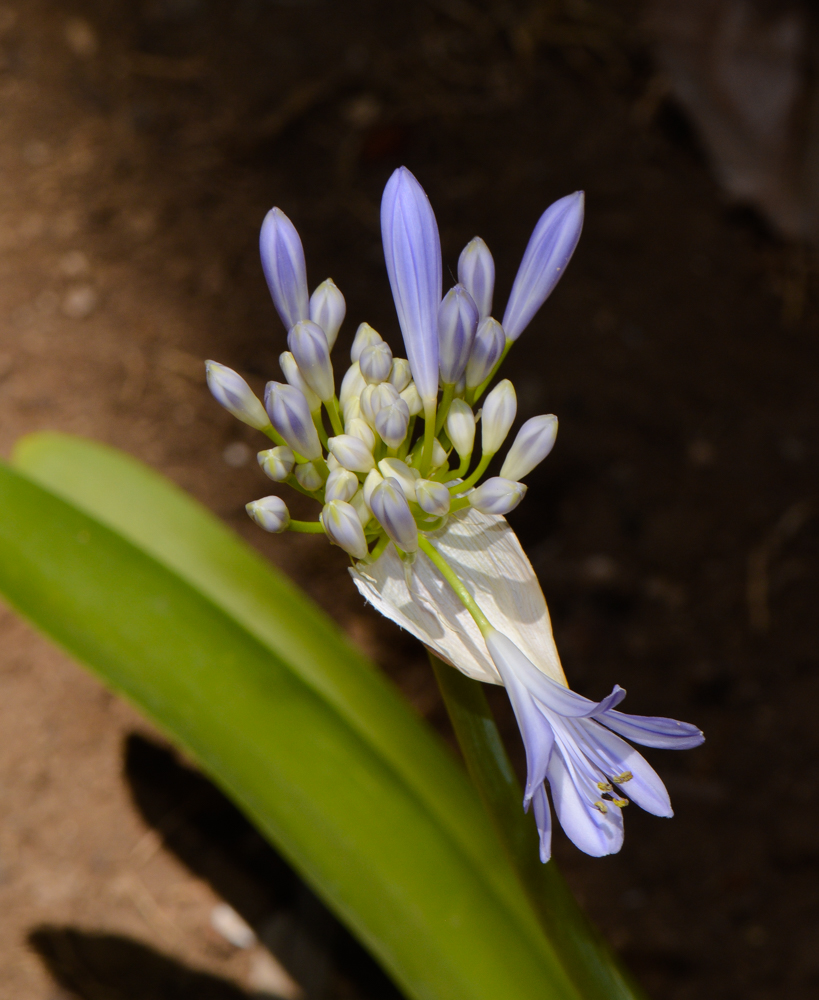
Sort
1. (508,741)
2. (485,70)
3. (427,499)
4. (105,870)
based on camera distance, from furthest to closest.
→ (485,70) < (508,741) < (105,870) < (427,499)

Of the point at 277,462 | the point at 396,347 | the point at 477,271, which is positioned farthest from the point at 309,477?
the point at 396,347

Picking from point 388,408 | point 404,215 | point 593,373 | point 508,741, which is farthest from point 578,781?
point 593,373

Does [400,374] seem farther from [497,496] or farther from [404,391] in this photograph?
[497,496]

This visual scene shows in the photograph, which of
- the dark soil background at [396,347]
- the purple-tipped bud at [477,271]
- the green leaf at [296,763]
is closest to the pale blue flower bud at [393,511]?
the purple-tipped bud at [477,271]

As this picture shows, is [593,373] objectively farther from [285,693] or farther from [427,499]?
[427,499]

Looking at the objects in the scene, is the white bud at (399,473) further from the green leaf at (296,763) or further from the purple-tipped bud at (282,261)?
the green leaf at (296,763)

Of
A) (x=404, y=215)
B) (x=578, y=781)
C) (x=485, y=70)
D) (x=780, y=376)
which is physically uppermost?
(x=485, y=70)

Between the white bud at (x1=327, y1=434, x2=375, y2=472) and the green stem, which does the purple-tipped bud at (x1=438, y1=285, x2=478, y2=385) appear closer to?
the white bud at (x1=327, y1=434, x2=375, y2=472)
